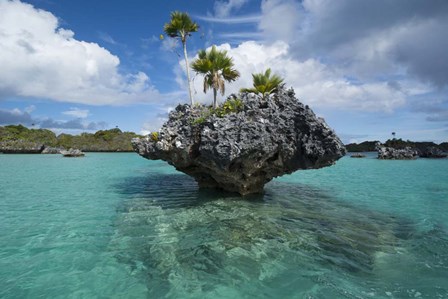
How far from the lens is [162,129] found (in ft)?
53.5

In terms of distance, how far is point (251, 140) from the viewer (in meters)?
13.8

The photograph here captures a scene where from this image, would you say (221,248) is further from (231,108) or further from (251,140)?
(231,108)

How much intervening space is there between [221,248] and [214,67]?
571 inches

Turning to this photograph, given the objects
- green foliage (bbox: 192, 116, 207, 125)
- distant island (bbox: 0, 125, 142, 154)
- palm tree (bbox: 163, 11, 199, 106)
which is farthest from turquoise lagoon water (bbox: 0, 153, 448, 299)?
distant island (bbox: 0, 125, 142, 154)

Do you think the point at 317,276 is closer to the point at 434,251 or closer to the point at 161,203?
the point at 434,251

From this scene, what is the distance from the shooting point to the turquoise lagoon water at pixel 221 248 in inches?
255

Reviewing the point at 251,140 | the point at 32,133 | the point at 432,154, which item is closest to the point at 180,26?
the point at 251,140

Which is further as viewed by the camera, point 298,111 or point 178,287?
point 298,111

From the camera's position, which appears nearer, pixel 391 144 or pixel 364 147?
pixel 391 144

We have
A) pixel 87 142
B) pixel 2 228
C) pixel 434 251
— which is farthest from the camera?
pixel 87 142

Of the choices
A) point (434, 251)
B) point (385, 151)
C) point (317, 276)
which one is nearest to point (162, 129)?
point (317, 276)

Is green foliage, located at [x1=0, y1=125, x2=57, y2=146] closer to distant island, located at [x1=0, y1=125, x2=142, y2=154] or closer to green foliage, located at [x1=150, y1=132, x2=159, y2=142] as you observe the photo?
distant island, located at [x1=0, y1=125, x2=142, y2=154]

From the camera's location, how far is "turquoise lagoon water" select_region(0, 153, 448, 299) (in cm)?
647

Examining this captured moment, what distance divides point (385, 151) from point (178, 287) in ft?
247
